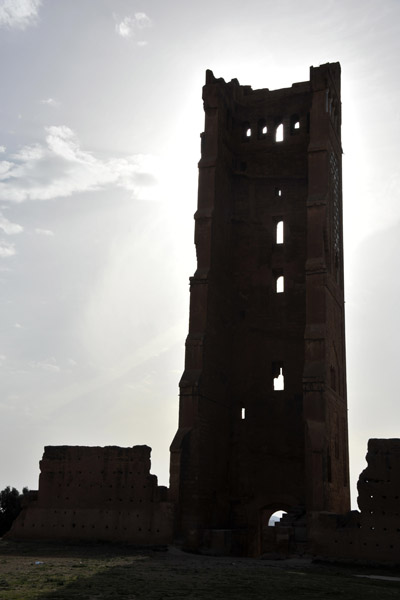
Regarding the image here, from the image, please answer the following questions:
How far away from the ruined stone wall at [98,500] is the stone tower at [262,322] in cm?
105

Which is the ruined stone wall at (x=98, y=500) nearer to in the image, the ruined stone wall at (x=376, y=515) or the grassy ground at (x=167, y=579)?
the grassy ground at (x=167, y=579)

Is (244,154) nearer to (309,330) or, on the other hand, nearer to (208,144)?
(208,144)

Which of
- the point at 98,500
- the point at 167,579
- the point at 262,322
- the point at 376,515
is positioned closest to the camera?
the point at 167,579

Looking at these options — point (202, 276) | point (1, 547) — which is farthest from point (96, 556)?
point (202, 276)

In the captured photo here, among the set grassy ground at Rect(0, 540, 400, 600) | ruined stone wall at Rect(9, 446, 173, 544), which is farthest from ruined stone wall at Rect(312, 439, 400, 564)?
ruined stone wall at Rect(9, 446, 173, 544)

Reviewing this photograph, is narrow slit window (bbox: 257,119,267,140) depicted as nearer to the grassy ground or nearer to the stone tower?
the stone tower

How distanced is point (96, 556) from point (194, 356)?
350 inches

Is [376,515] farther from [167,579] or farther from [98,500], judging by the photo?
[98,500]

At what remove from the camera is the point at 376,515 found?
66.2ft

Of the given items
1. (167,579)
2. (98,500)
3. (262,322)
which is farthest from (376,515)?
(262,322)

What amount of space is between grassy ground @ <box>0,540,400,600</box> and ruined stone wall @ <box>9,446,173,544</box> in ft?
8.00

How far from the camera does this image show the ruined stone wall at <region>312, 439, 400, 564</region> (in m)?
19.8

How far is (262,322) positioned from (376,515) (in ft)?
37.3

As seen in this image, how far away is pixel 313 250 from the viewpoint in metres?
27.6
